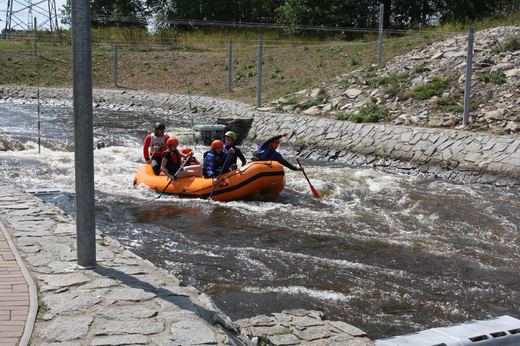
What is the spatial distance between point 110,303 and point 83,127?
4.20 ft

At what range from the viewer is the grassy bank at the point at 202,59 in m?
21.8

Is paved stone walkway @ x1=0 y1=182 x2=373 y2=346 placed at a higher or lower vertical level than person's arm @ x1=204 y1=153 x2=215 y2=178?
higher

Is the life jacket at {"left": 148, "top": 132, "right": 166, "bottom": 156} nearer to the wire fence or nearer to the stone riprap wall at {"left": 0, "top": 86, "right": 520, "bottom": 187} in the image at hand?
the stone riprap wall at {"left": 0, "top": 86, "right": 520, "bottom": 187}

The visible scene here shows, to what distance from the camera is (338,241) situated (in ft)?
27.4

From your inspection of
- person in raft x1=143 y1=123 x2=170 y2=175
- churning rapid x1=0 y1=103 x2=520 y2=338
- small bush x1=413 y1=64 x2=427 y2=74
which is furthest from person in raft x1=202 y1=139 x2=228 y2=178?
small bush x1=413 y1=64 x2=427 y2=74

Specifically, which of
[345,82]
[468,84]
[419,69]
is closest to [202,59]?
[345,82]

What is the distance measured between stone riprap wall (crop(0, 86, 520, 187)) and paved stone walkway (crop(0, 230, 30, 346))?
9.35 meters

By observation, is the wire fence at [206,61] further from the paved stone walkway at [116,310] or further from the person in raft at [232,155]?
the paved stone walkway at [116,310]

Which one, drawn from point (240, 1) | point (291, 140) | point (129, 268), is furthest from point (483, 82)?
point (240, 1)

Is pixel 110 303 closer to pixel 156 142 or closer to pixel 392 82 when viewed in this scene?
pixel 156 142

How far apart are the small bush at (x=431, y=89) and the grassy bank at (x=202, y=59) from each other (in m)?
4.68

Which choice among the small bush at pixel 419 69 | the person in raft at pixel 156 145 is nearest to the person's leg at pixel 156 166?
the person in raft at pixel 156 145

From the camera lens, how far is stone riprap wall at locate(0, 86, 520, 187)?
12.4m

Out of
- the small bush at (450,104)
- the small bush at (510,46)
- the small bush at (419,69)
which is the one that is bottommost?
the small bush at (450,104)
